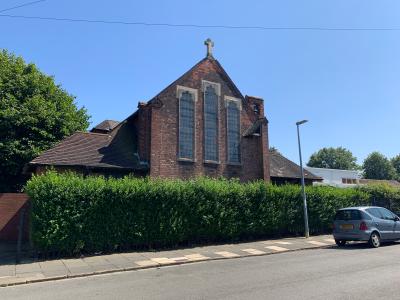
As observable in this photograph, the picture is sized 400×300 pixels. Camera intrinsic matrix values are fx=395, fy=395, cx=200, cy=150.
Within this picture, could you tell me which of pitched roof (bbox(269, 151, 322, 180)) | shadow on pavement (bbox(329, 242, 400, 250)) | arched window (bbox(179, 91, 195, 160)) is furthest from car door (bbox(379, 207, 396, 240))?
arched window (bbox(179, 91, 195, 160))

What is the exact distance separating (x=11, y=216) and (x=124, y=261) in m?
8.55

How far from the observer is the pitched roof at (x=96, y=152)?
64.2 ft

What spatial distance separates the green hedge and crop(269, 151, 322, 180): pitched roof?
5635 mm

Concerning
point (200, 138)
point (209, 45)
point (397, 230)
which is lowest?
point (397, 230)

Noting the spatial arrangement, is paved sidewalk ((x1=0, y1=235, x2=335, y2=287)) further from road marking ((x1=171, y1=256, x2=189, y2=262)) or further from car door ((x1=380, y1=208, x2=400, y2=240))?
car door ((x1=380, y1=208, x2=400, y2=240))

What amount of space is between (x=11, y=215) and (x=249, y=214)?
11.4 m

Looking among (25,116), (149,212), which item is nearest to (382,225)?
(149,212)

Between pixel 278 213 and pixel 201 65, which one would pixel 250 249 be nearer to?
pixel 278 213

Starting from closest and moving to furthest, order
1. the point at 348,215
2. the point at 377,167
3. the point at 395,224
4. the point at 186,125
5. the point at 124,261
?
the point at 124,261 → the point at 348,215 → the point at 395,224 → the point at 186,125 → the point at 377,167

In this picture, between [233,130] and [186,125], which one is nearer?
[186,125]

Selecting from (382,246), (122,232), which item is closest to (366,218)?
(382,246)

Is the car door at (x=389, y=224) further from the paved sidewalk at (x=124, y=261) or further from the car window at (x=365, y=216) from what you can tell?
the paved sidewalk at (x=124, y=261)

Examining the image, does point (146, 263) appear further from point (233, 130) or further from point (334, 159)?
point (334, 159)

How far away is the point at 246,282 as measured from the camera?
30.3 feet
